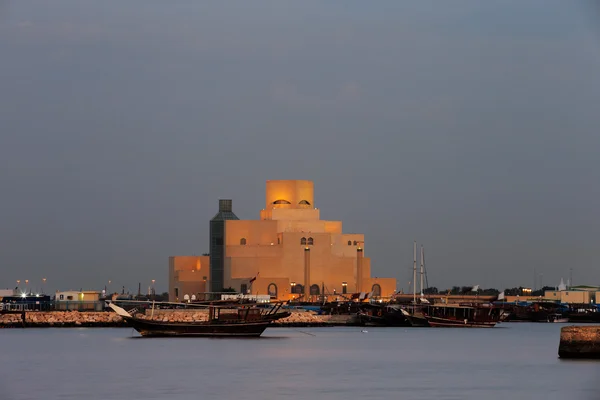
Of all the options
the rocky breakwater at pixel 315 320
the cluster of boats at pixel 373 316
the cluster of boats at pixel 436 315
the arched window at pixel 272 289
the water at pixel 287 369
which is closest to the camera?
the water at pixel 287 369

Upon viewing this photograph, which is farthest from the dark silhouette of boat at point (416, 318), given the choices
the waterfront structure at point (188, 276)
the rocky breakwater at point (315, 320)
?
the waterfront structure at point (188, 276)

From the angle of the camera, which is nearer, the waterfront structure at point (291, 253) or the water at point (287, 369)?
the water at point (287, 369)

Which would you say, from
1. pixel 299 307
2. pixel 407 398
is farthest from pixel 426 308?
pixel 407 398

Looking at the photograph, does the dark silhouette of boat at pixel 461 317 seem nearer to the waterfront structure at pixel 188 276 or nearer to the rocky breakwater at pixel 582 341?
the waterfront structure at pixel 188 276

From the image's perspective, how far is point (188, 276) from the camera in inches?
5310

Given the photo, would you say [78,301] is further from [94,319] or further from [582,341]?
[582,341]

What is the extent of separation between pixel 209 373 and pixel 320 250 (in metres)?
84.1

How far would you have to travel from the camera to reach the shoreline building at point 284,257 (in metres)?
130

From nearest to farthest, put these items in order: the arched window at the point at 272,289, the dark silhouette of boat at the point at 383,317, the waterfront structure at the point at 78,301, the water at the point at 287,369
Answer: the water at the point at 287,369 < the dark silhouette of boat at the point at 383,317 < the waterfront structure at the point at 78,301 < the arched window at the point at 272,289

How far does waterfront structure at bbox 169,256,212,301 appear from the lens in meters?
134

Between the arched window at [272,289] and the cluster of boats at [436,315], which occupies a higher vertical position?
the arched window at [272,289]

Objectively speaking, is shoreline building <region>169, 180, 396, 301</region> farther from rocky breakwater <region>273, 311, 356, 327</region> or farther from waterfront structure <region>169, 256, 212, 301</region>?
rocky breakwater <region>273, 311, 356, 327</region>

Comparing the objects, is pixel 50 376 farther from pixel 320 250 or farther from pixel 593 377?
pixel 320 250

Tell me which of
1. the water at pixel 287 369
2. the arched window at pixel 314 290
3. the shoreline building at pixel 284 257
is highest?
the shoreline building at pixel 284 257
